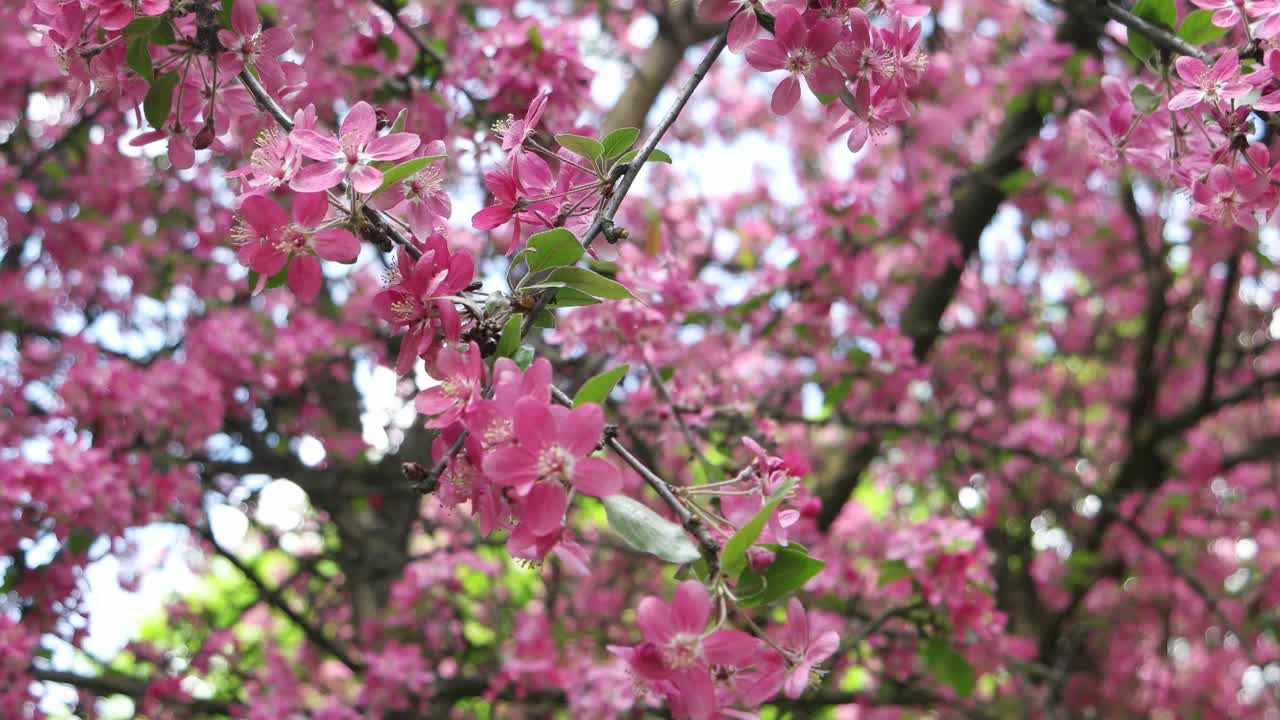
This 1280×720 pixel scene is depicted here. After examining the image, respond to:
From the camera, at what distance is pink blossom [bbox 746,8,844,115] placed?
1.34 meters

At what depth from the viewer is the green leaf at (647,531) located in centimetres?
103

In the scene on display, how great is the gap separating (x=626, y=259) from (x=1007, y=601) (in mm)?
2965

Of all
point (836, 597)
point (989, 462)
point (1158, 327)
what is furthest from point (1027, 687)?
point (1158, 327)

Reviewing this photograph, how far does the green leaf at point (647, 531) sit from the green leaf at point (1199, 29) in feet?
3.72

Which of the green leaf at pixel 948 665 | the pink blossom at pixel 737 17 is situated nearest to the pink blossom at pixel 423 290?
the pink blossom at pixel 737 17

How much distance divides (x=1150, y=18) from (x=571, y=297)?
41.5 inches

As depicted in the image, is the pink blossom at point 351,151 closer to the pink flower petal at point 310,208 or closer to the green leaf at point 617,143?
the pink flower petal at point 310,208

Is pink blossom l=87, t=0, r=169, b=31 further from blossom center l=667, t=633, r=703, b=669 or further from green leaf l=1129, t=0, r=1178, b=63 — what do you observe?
green leaf l=1129, t=0, r=1178, b=63

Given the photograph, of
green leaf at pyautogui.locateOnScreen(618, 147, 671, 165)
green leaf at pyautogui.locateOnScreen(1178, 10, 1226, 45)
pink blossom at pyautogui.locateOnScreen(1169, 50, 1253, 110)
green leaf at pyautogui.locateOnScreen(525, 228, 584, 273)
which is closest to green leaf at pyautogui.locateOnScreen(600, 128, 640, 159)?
green leaf at pyautogui.locateOnScreen(618, 147, 671, 165)

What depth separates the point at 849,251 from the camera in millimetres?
3146

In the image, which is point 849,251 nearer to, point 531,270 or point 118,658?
point 531,270

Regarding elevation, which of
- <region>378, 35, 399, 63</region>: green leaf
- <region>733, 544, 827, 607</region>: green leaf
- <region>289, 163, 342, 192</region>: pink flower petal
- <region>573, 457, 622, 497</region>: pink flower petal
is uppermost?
<region>289, 163, 342, 192</region>: pink flower petal

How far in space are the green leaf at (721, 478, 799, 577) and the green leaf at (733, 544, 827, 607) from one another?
0.12 feet

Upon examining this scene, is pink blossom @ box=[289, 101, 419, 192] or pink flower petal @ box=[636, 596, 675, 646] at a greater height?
pink blossom @ box=[289, 101, 419, 192]
